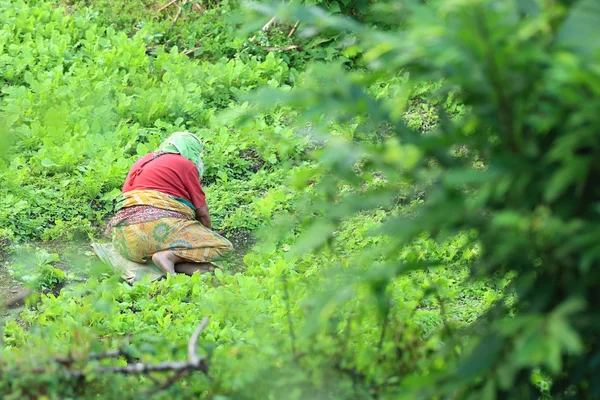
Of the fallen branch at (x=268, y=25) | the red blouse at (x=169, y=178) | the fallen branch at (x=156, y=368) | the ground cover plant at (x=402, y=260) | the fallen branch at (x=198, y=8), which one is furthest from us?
the fallen branch at (x=198, y=8)

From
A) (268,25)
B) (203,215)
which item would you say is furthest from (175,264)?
(268,25)

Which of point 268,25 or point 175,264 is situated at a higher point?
point 268,25

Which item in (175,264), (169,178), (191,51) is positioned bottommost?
(175,264)

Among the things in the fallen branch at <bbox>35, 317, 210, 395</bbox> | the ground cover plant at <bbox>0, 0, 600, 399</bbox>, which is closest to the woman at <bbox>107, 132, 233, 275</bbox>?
the ground cover plant at <bbox>0, 0, 600, 399</bbox>

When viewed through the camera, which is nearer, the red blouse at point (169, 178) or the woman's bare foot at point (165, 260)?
the woman's bare foot at point (165, 260)

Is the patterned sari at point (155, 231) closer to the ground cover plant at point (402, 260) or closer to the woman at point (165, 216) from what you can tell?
the woman at point (165, 216)

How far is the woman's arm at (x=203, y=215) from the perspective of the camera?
20.9ft

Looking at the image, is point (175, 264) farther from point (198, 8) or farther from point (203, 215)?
point (198, 8)

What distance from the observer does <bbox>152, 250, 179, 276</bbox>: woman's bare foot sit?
6.03 m

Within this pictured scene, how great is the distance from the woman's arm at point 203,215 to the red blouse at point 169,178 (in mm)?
32

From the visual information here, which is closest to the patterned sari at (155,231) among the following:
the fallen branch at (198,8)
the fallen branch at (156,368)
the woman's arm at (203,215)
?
the woman's arm at (203,215)

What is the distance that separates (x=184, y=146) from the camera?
→ 642 centimetres

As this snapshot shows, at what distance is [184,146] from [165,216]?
56 centimetres

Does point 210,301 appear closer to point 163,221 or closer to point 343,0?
point 163,221
